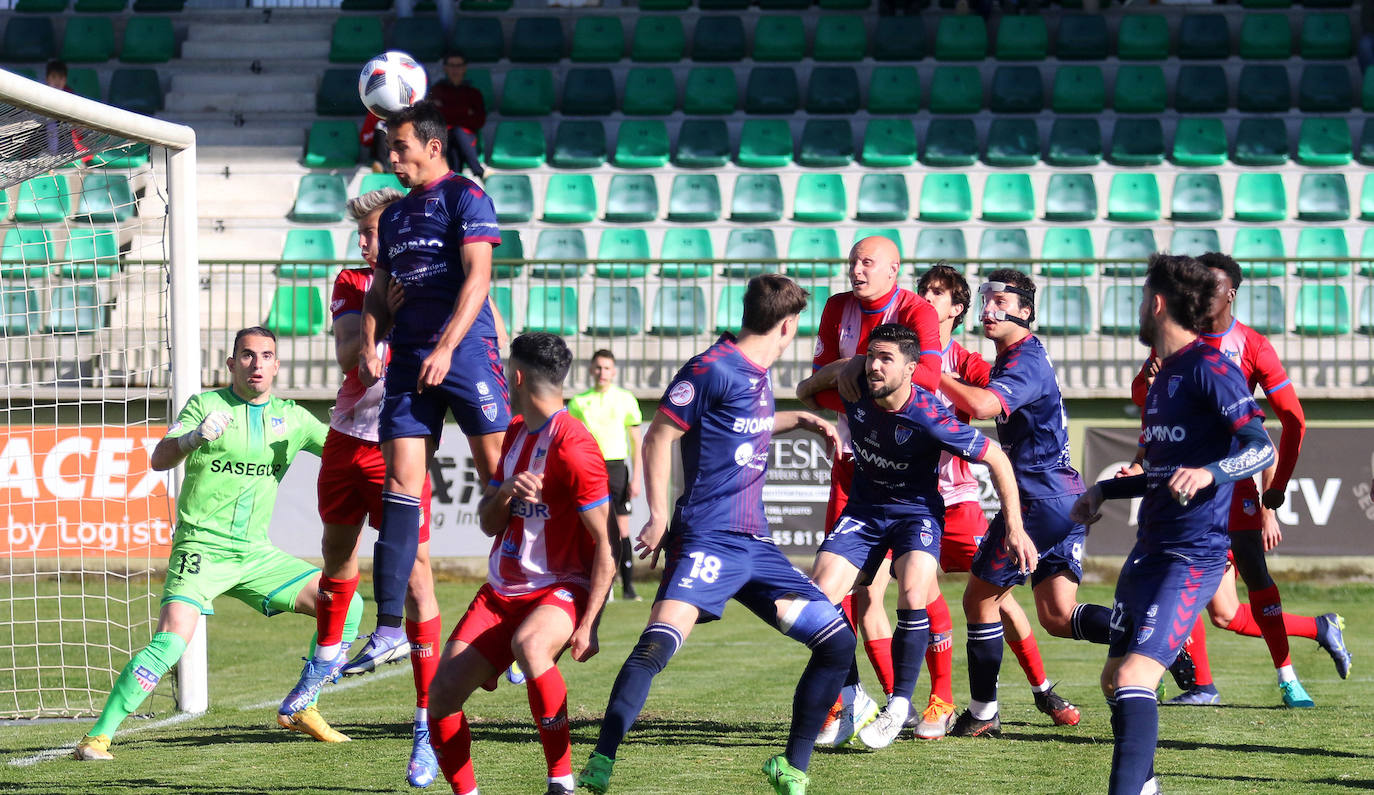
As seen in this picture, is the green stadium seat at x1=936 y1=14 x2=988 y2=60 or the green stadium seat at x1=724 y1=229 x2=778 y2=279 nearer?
the green stadium seat at x1=724 y1=229 x2=778 y2=279

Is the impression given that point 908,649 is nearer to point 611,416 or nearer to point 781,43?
point 611,416

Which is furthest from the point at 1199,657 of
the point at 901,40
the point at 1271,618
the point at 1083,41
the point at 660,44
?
the point at 660,44

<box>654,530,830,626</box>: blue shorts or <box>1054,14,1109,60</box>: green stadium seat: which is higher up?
<box>1054,14,1109,60</box>: green stadium seat

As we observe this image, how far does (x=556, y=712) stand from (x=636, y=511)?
33.2 feet

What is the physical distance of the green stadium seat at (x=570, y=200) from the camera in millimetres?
18328

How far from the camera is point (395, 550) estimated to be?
5.76 m

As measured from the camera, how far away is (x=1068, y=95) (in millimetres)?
19578

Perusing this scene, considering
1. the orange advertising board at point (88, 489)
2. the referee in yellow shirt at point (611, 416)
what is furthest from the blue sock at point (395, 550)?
the orange advertising board at point (88, 489)

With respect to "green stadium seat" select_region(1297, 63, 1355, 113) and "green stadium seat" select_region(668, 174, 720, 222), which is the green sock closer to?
"green stadium seat" select_region(668, 174, 720, 222)

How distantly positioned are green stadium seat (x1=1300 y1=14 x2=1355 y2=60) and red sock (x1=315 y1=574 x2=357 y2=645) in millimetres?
17607

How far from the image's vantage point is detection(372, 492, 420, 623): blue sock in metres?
5.74

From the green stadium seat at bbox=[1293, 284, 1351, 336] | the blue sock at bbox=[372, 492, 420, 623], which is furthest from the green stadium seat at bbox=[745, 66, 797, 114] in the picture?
the blue sock at bbox=[372, 492, 420, 623]

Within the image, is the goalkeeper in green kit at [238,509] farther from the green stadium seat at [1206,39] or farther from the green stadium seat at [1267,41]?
the green stadium seat at [1267,41]

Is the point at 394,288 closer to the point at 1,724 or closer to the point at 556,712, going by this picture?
the point at 556,712
